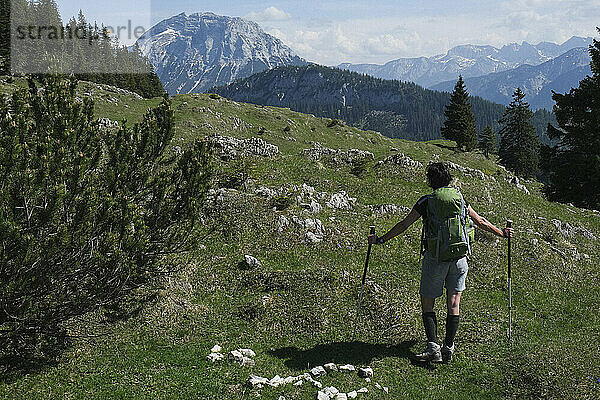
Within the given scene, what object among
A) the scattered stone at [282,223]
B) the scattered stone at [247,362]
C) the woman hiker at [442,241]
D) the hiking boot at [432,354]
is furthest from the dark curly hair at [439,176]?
the scattered stone at [282,223]

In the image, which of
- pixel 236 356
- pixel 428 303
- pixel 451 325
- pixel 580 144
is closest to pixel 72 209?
pixel 236 356

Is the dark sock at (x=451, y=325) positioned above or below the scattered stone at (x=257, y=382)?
above

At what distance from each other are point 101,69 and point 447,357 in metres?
95.6

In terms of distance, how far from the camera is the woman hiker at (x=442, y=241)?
30.8ft

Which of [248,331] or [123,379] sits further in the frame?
[248,331]

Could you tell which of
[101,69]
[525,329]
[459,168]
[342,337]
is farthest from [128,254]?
[101,69]

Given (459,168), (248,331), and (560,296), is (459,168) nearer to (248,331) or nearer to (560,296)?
(560,296)

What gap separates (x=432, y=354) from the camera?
10.3 meters

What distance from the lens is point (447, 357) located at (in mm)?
10445

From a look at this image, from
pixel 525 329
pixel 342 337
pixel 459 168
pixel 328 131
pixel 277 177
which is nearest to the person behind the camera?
pixel 342 337

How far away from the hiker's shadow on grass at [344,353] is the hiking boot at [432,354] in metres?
0.25

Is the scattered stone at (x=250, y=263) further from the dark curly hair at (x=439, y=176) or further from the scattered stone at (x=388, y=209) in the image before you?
the scattered stone at (x=388, y=209)

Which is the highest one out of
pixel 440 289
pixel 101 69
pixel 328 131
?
pixel 101 69

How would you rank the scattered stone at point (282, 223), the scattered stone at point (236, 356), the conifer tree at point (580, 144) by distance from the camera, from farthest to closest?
the conifer tree at point (580, 144) < the scattered stone at point (282, 223) < the scattered stone at point (236, 356)
